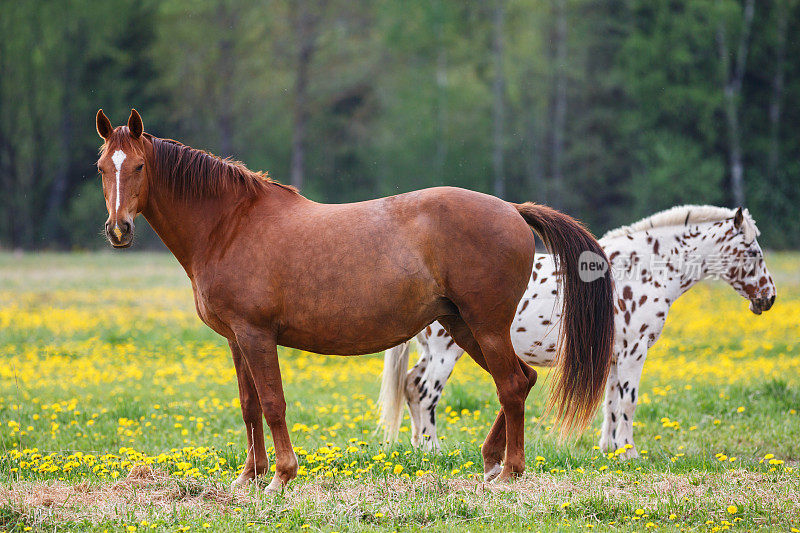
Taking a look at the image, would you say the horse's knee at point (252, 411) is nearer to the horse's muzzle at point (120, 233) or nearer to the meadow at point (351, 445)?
the meadow at point (351, 445)

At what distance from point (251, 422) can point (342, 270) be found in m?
1.41

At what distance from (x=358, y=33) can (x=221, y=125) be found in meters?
7.92

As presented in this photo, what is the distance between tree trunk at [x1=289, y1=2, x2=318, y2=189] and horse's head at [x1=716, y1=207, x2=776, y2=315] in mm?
26308

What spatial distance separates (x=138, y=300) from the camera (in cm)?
1759

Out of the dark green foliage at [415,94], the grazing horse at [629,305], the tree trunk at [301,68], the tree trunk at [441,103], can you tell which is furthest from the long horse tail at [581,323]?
the tree trunk at [441,103]

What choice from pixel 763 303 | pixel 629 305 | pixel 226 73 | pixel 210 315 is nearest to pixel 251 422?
pixel 210 315

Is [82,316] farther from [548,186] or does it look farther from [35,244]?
[548,186]

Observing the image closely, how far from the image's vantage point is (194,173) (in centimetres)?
528

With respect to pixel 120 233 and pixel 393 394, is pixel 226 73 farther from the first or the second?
pixel 120 233

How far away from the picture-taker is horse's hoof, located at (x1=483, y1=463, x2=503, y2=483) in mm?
5205

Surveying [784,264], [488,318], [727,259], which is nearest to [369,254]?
[488,318]

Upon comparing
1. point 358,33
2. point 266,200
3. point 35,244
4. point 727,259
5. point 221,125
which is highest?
point 358,33

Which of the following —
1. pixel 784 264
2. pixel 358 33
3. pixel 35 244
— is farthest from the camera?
pixel 358 33

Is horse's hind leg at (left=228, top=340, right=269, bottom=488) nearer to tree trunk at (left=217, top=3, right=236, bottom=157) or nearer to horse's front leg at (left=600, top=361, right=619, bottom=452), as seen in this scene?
horse's front leg at (left=600, top=361, right=619, bottom=452)
